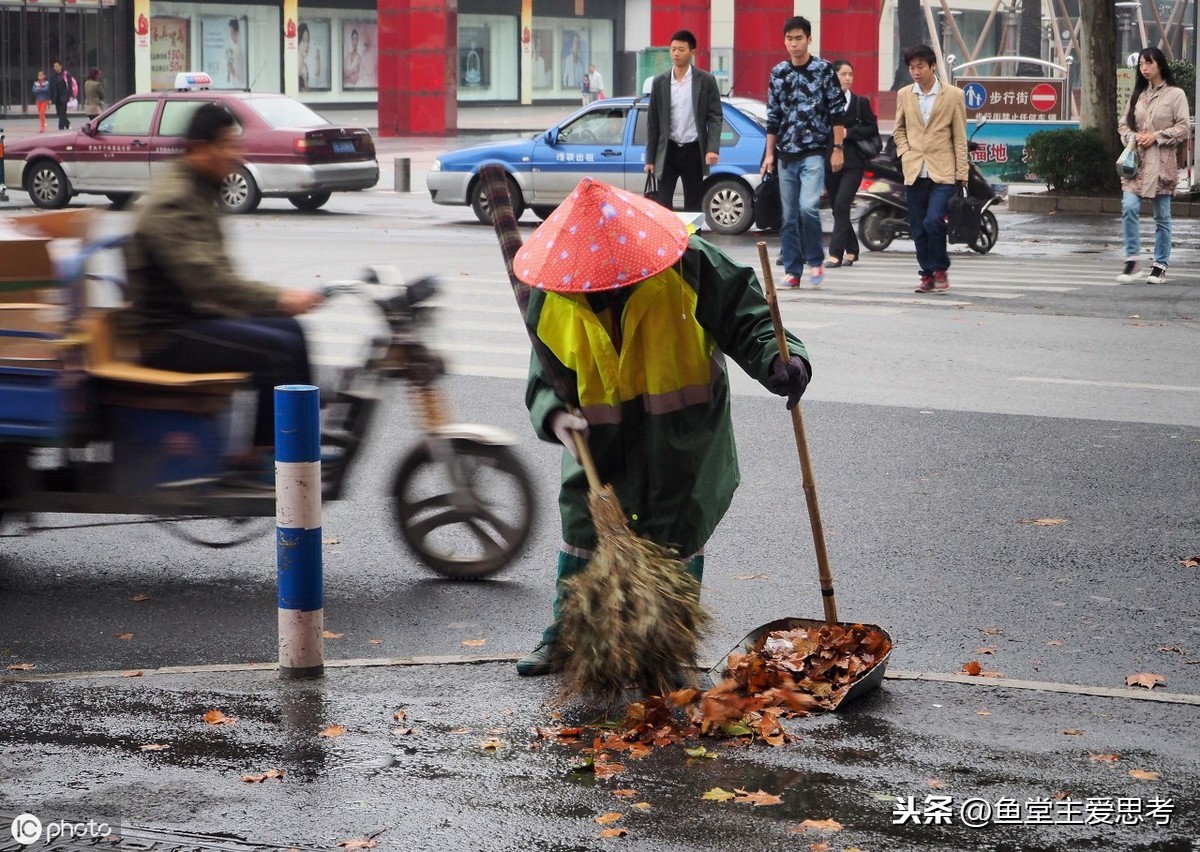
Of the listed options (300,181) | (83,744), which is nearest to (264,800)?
(83,744)

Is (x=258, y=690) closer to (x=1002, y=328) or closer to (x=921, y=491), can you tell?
(x=921, y=491)

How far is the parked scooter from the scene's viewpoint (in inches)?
665

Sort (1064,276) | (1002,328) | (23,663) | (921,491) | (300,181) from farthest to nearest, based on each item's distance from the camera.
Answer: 1. (300,181)
2. (1064,276)
3. (1002,328)
4. (921,491)
5. (23,663)

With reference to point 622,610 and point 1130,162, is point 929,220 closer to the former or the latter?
point 1130,162

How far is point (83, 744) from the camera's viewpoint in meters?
4.43

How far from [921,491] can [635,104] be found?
12590 mm

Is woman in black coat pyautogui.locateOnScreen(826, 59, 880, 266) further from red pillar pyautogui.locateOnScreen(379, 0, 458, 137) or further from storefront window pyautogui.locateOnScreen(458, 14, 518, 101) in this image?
storefront window pyautogui.locateOnScreen(458, 14, 518, 101)

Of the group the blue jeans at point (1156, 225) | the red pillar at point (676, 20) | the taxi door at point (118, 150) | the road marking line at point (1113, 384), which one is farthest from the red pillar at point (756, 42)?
the road marking line at point (1113, 384)

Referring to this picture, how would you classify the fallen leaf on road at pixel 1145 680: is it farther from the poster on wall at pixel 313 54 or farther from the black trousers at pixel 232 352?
the poster on wall at pixel 313 54

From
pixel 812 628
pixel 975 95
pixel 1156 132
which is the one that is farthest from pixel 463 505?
pixel 975 95

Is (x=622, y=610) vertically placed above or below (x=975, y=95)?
below

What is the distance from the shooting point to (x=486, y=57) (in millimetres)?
56406

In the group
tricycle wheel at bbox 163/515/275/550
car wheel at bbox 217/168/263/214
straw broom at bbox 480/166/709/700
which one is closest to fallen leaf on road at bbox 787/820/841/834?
straw broom at bbox 480/166/709/700

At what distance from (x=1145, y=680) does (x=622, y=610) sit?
5.72ft
